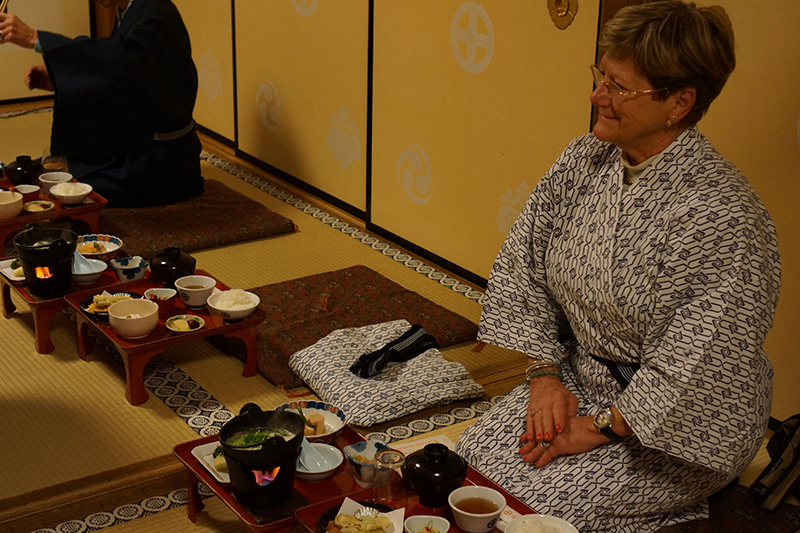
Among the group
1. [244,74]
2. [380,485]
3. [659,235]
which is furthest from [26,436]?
[244,74]

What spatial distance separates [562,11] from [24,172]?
2.27 metres

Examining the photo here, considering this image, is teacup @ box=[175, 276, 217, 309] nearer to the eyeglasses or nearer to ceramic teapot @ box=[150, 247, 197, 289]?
ceramic teapot @ box=[150, 247, 197, 289]

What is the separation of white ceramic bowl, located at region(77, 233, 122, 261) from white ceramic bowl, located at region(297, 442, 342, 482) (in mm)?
1386

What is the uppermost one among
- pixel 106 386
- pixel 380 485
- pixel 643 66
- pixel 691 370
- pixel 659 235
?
pixel 643 66

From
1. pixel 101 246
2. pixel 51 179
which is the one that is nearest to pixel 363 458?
pixel 101 246

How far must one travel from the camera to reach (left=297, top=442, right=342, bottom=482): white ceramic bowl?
6.69ft

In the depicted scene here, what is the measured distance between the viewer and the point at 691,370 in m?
1.90

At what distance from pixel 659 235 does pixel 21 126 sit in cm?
466

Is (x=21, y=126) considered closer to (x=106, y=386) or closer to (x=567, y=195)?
(x=106, y=386)

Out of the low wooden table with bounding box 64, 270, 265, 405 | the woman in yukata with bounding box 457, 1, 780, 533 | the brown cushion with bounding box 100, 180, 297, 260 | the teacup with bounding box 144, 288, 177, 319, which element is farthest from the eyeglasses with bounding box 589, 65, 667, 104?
the brown cushion with bounding box 100, 180, 297, 260

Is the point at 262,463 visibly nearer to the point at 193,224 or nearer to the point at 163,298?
the point at 163,298

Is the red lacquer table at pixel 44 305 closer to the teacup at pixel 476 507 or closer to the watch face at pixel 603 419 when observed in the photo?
the teacup at pixel 476 507

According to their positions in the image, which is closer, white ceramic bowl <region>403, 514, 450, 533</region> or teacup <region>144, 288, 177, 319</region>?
white ceramic bowl <region>403, 514, 450, 533</region>

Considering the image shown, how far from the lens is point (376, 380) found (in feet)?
9.27
